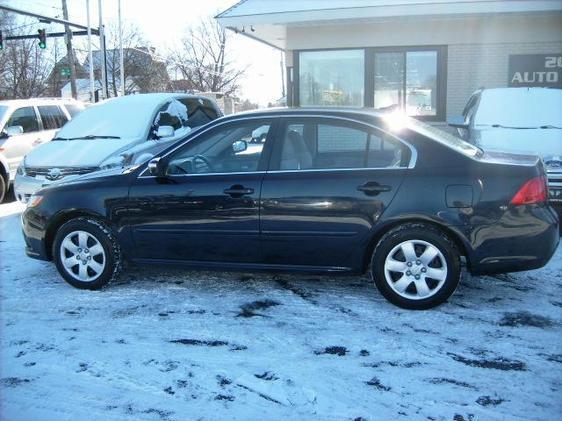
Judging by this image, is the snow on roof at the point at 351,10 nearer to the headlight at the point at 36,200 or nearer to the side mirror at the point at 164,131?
the side mirror at the point at 164,131

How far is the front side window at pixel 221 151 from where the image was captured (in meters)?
4.99

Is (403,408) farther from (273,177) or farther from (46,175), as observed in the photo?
(46,175)

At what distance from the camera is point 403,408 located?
10.6 feet

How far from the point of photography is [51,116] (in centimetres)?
1150

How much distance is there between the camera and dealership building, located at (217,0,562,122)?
12023 mm

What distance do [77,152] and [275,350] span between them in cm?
522

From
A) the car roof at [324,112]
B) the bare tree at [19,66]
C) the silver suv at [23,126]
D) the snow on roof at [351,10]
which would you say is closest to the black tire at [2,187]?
the silver suv at [23,126]

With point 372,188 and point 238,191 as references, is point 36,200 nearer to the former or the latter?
point 238,191

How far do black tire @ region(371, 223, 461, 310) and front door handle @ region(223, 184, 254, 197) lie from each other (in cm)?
111

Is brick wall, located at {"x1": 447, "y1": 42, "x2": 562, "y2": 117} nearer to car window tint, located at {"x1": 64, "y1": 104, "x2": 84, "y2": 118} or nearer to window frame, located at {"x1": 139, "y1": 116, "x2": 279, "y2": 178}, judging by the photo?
car window tint, located at {"x1": 64, "y1": 104, "x2": 84, "y2": 118}

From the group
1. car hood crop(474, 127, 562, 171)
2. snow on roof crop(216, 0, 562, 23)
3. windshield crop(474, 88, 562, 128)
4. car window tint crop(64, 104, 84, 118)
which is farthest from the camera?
car window tint crop(64, 104, 84, 118)

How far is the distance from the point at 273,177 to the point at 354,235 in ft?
2.60

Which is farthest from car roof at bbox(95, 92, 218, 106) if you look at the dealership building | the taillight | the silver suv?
the taillight

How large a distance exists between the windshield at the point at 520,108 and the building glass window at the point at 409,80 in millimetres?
3708
